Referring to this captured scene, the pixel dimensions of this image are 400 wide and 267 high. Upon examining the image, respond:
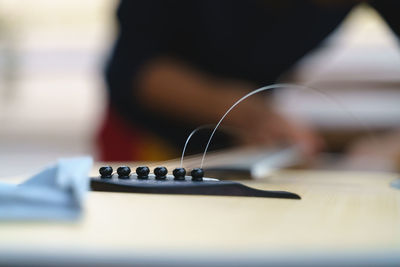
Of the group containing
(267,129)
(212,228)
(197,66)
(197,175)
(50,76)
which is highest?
(50,76)

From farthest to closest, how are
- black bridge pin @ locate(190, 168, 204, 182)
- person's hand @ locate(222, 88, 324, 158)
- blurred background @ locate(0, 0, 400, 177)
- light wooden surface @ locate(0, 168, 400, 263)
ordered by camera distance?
blurred background @ locate(0, 0, 400, 177)
person's hand @ locate(222, 88, 324, 158)
black bridge pin @ locate(190, 168, 204, 182)
light wooden surface @ locate(0, 168, 400, 263)

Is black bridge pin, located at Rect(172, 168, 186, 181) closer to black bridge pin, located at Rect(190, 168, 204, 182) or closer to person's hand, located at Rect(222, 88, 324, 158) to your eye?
black bridge pin, located at Rect(190, 168, 204, 182)

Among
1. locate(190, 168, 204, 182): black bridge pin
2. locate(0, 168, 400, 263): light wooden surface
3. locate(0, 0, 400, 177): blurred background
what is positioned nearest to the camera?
locate(0, 168, 400, 263): light wooden surface

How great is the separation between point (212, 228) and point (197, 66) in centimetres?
122

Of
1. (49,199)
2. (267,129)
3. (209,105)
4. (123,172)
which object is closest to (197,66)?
(209,105)

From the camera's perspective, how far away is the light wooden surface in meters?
0.25

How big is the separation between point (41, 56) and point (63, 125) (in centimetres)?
72

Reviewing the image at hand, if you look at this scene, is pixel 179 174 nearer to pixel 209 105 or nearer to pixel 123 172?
pixel 123 172

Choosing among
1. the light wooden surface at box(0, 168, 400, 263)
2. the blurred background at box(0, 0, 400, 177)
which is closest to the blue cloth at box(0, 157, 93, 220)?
the light wooden surface at box(0, 168, 400, 263)

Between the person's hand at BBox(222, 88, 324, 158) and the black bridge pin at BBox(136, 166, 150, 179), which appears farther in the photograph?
the person's hand at BBox(222, 88, 324, 158)

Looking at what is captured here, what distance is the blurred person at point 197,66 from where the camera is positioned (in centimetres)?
137

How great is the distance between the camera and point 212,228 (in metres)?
0.30

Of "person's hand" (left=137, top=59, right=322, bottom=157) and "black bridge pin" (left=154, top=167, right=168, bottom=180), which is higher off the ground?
"person's hand" (left=137, top=59, right=322, bottom=157)

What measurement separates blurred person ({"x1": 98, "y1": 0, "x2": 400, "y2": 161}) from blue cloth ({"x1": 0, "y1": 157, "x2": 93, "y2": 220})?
101 cm
